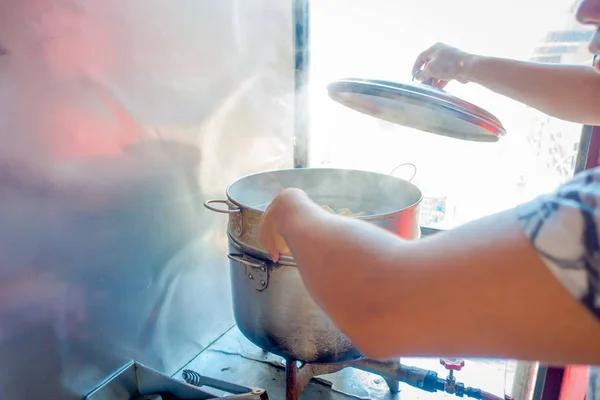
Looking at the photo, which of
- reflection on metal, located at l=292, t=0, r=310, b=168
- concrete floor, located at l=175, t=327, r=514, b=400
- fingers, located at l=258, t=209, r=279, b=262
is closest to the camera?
fingers, located at l=258, t=209, r=279, b=262

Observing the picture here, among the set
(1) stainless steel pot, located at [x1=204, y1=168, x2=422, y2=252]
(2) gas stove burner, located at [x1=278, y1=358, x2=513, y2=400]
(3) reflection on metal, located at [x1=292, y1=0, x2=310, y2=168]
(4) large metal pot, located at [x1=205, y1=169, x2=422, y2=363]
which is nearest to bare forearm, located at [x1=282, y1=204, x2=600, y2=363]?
(4) large metal pot, located at [x1=205, y1=169, x2=422, y2=363]

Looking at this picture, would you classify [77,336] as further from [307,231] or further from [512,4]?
[512,4]

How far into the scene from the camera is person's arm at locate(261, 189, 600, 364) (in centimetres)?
38

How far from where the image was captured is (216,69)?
136 cm

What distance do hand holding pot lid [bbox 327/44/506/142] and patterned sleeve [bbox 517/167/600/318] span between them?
0.47 m

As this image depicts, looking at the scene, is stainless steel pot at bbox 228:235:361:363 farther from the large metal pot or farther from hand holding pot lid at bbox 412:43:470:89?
hand holding pot lid at bbox 412:43:470:89

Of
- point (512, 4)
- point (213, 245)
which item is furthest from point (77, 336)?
point (512, 4)

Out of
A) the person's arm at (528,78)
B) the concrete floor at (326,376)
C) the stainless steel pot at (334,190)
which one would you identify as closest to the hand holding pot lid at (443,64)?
the person's arm at (528,78)

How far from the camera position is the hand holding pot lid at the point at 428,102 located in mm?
831

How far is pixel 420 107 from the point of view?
919 mm

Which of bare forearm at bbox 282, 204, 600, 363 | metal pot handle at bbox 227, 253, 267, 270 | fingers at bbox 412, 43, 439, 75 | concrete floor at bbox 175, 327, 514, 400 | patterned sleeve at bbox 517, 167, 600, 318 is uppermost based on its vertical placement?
fingers at bbox 412, 43, 439, 75

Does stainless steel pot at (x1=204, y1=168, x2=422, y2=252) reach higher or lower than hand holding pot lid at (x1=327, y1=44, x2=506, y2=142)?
lower

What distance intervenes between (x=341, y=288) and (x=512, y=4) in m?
1.30

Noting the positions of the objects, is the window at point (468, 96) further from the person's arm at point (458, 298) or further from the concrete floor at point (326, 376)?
the person's arm at point (458, 298)
